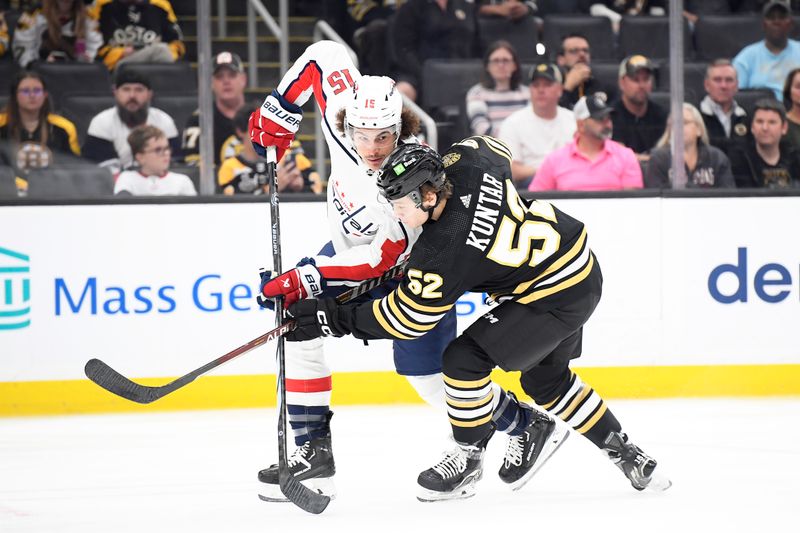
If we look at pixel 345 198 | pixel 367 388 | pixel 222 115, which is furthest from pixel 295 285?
pixel 222 115

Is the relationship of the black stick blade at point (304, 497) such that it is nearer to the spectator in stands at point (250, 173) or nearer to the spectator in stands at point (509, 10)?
the spectator in stands at point (250, 173)

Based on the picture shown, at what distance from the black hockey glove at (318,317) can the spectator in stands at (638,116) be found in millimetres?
2215

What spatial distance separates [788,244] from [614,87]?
3.04 ft

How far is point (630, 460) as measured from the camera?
10.6ft

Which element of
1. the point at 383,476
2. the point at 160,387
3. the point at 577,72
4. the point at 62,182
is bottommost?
the point at 383,476

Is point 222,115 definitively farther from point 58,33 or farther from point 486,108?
point 486,108

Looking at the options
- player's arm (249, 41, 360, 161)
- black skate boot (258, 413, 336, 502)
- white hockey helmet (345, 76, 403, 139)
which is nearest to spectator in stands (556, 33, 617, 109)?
player's arm (249, 41, 360, 161)

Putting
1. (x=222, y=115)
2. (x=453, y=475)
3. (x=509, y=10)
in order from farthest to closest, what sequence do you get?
1. (x=509, y=10)
2. (x=222, y=115)
3. (x=453, y=475)

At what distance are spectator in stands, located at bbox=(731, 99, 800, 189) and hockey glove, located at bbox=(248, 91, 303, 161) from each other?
2.13 meters

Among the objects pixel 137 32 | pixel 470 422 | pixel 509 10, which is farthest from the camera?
pixel 509 10

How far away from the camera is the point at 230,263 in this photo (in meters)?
4.70

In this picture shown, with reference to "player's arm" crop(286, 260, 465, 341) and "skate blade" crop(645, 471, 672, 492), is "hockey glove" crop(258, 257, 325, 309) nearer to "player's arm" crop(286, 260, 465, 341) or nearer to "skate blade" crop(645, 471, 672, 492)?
"player's arm" crop(286, 260, 465, 341)

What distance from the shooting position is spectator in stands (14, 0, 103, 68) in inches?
190

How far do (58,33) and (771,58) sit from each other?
288cm
